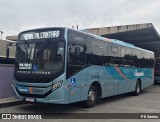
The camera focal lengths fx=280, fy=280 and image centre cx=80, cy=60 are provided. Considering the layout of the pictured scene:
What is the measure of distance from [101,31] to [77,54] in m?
12.5

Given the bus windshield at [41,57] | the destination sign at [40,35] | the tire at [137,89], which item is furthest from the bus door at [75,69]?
the tire at [137,89]

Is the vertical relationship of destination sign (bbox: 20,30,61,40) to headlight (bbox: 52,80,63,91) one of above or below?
above

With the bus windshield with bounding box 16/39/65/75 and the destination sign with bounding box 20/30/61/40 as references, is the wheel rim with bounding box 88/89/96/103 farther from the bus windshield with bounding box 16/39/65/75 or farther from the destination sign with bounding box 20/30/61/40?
the destination sign with bounding box 20/30/61/40

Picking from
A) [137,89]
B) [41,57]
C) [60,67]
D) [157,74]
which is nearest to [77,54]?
[60,67]

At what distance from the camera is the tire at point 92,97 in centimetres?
1143

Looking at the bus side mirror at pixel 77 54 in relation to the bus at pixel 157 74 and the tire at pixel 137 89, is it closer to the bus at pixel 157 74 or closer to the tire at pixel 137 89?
the tire at pixel 137 89

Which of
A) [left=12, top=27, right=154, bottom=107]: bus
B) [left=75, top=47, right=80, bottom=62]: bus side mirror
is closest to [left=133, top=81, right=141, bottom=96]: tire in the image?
[left=12, top=27, right=154, bottom=107]: bus

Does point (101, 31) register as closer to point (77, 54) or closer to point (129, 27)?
point (129, 27)

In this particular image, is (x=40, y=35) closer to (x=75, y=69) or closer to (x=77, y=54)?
(x=77, y=54)

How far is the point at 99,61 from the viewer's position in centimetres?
1236

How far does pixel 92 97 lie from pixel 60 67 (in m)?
2.69

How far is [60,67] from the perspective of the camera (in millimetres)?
9727

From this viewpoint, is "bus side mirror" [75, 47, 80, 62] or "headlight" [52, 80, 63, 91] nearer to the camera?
"headlight" [52, 80, 63, 91]

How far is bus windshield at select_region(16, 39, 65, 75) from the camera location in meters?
9.80
